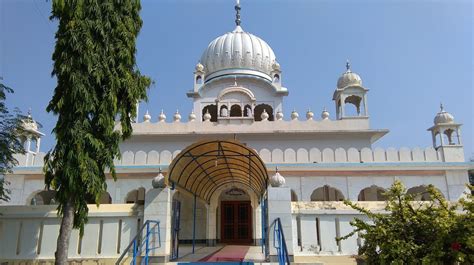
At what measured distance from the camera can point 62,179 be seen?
26.4 ft

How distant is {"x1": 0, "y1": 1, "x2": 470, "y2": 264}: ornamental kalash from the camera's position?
29.8 ft

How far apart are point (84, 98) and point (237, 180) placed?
7981mm

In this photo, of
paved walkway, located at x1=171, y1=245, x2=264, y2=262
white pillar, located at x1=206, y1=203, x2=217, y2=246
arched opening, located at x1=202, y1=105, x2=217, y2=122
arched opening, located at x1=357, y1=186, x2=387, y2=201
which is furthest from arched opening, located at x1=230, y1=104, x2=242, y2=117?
paved walkway, located at x1=171, y1=245, x2=264, y2=262

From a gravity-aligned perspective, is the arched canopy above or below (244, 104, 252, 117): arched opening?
below

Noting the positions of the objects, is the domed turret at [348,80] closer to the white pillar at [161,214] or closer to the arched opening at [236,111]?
the arched opening at [236,111]

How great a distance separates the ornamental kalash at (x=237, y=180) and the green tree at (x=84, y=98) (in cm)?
134

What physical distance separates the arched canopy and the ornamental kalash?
5cm

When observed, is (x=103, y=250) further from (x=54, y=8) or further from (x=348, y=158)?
(x=348, y=158)

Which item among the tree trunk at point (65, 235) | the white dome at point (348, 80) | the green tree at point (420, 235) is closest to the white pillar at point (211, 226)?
the tree trunk at point (65, 235)

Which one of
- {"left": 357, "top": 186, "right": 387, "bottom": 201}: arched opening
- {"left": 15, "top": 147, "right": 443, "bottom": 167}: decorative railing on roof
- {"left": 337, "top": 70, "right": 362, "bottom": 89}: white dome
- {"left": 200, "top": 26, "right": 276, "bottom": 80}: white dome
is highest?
{"left": 200, "top": 26, "right": 276, "bottom": 80}: white dome

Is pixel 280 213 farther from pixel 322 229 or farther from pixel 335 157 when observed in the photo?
pixel 335 157

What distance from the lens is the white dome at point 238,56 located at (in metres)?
25.5

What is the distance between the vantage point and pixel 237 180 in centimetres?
1477

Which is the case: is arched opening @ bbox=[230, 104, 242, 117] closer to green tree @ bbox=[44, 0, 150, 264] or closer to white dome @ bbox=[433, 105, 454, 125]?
white dome @ bbox=[433, 105, 454, 125]
